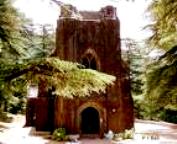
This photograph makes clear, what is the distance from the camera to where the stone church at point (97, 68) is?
2488 cm

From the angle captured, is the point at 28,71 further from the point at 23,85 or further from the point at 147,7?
the point at 147,7

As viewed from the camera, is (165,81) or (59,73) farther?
(165,81)

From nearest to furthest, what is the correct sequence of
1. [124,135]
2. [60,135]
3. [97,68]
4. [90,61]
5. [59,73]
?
[59,73], [60,135], [124,135], [97,68], [90,61]

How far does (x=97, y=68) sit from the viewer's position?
2559cm

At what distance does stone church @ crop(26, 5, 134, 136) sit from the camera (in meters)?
24.9

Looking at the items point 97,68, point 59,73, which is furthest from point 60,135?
point 59,73

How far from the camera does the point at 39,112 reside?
2744 cm

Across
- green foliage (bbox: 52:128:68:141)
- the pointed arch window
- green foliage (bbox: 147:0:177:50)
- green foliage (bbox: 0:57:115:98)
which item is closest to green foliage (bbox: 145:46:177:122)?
green foliage (bbox: 147:0:177:50)

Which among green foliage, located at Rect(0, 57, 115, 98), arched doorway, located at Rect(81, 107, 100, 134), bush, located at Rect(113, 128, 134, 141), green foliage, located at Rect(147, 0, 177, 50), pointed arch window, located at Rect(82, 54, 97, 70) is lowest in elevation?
bush, located at Rect(113, 128, 134, 141)

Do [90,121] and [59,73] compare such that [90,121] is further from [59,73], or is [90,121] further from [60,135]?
[59,73]

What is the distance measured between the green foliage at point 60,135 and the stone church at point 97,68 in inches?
Answer: 25.4

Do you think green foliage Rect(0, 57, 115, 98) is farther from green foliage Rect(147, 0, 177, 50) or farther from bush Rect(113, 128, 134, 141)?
bush Rect(113, 128, 134, 141)

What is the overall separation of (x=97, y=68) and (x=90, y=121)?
4166 mm

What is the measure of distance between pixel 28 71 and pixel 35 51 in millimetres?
41947
